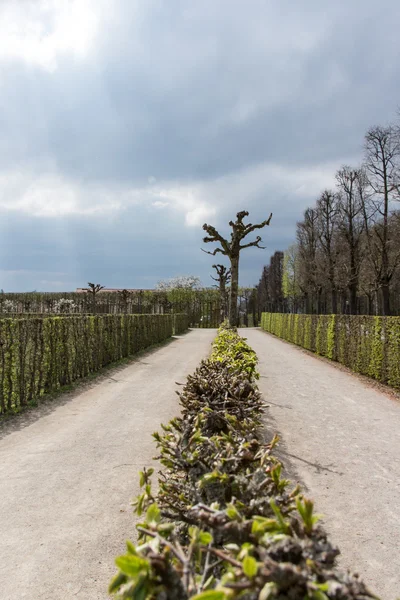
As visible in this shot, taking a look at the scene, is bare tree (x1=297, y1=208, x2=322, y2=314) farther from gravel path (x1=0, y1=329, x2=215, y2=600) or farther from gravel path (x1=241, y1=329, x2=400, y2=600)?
gravel path (x1=0, y1=329, x2=215, y2=600)

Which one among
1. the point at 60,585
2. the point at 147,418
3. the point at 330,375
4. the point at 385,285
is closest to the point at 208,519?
the point at 60,585

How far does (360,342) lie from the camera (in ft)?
40.8

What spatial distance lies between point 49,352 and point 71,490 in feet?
17.1

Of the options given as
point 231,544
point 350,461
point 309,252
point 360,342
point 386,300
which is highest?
point 309,252

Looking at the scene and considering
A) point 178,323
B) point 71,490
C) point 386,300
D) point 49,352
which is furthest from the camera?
point 178,323

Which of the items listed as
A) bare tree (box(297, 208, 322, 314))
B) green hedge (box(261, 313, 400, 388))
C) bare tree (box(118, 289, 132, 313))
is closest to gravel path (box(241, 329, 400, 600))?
green hedge (box(261, 313, 400, 388))

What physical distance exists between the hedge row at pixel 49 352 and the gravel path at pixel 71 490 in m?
0.69

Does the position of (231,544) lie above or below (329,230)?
below

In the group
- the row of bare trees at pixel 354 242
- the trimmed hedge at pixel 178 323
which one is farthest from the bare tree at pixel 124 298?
the row of bare trees at pixel 354 242

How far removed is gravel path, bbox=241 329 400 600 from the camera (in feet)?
10.3

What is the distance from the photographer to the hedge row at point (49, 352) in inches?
291

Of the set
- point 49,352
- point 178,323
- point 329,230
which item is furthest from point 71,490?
point 329,230

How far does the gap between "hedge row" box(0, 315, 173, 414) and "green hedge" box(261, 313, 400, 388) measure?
7.83 m

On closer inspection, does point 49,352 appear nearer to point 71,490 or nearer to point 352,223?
point 71,490
